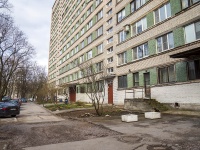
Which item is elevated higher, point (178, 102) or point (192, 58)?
point (192, 58)

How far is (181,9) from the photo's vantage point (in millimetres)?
15938

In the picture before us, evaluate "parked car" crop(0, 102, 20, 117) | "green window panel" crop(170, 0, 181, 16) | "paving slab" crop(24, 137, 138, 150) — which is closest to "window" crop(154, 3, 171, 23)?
"green window panel" crop(170, 0, 181, 16)

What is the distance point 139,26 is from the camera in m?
21.5

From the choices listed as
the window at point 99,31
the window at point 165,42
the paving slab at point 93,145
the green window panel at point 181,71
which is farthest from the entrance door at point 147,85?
the window at point 99,31

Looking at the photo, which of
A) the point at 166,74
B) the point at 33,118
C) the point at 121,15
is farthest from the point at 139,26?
the point at 33,118

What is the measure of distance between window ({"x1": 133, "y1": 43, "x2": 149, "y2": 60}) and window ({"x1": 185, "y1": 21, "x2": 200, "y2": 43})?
16.8 feet

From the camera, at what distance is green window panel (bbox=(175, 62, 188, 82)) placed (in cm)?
1501

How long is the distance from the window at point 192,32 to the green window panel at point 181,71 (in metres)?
1.94

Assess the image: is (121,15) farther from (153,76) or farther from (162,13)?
(153,76)

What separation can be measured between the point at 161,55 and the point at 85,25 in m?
25.6

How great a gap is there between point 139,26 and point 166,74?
718 centimetres

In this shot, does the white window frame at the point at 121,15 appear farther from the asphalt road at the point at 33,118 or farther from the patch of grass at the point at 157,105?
the asphalt road at the point at 33,118

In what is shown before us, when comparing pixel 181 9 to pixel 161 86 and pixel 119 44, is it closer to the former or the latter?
pixel 161 86

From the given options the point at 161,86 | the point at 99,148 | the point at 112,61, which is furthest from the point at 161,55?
the point at 99,148
